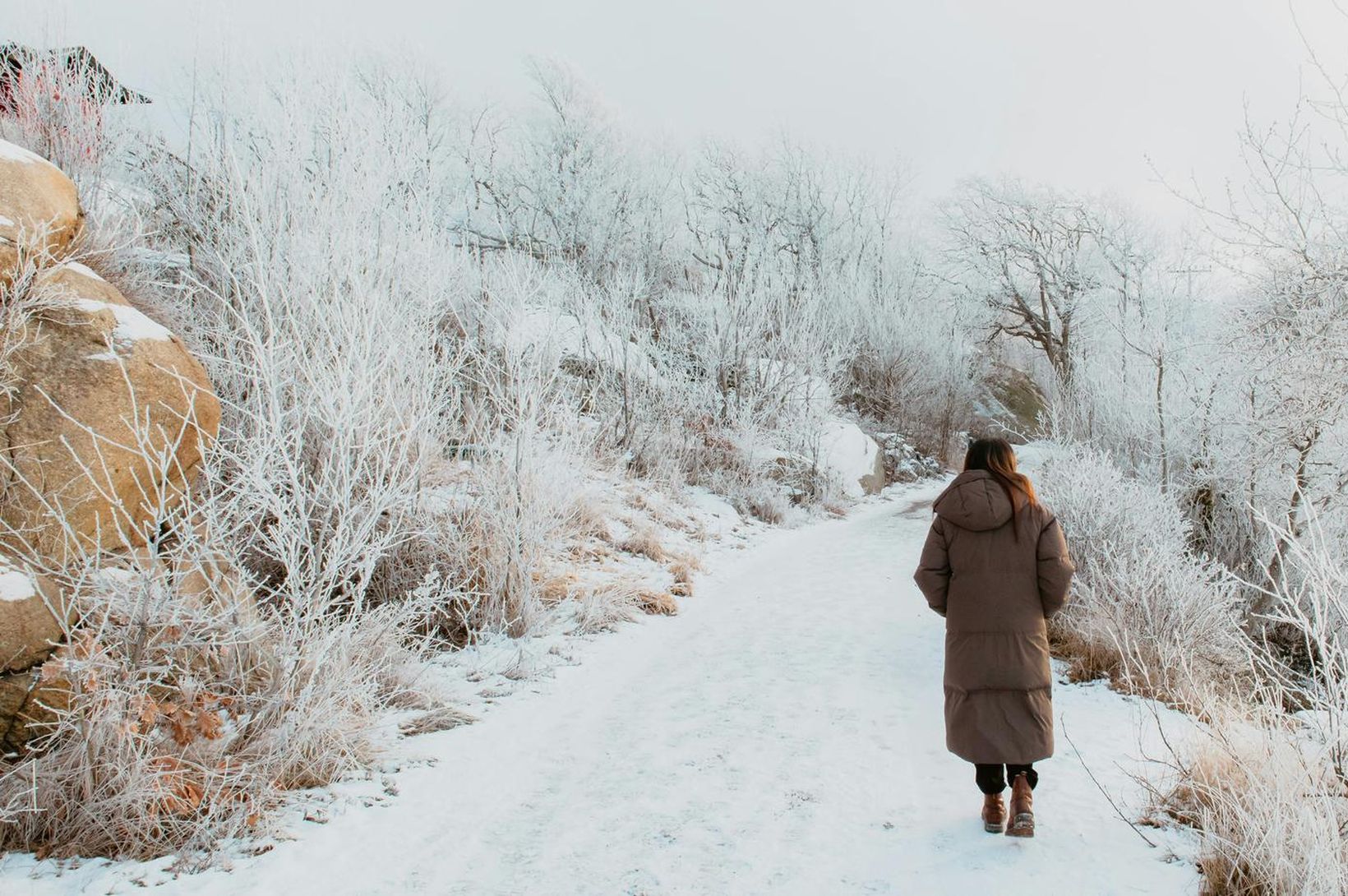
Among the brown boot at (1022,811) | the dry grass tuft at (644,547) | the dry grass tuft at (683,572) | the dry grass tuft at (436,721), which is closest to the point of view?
the brown boot at (1022,811)

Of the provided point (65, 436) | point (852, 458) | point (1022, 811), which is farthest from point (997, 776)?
point (852, 458)

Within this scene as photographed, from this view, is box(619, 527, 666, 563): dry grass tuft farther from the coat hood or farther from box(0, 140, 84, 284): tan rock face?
box(0, 140, 84, 284): tan rock face

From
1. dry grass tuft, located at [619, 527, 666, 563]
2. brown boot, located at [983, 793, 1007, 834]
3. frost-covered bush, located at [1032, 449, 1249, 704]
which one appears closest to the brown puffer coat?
brown boot, located at [983, 793, 1007, 834]

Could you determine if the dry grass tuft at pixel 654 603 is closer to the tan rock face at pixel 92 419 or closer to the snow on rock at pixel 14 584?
the tan rock face at pixel 92 419

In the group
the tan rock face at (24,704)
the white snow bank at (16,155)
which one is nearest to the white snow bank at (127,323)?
the white snow bank at (16,155)

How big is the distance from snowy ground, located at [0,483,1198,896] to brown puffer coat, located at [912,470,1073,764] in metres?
0.46

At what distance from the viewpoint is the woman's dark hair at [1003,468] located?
322 centimetres

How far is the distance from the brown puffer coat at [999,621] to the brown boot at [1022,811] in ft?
0.39

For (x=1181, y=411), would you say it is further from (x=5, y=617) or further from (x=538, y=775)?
(x=5, y=617)

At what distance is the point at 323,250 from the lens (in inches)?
236

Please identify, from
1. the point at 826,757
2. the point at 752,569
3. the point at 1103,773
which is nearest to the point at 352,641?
the point at 826,757

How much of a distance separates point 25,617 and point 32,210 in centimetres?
222

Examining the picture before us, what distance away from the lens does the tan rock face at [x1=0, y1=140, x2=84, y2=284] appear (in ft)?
12.3

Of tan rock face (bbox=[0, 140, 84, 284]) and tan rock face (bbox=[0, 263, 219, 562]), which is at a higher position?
tan rock face (bbox=[0, 140, 84, 284])
